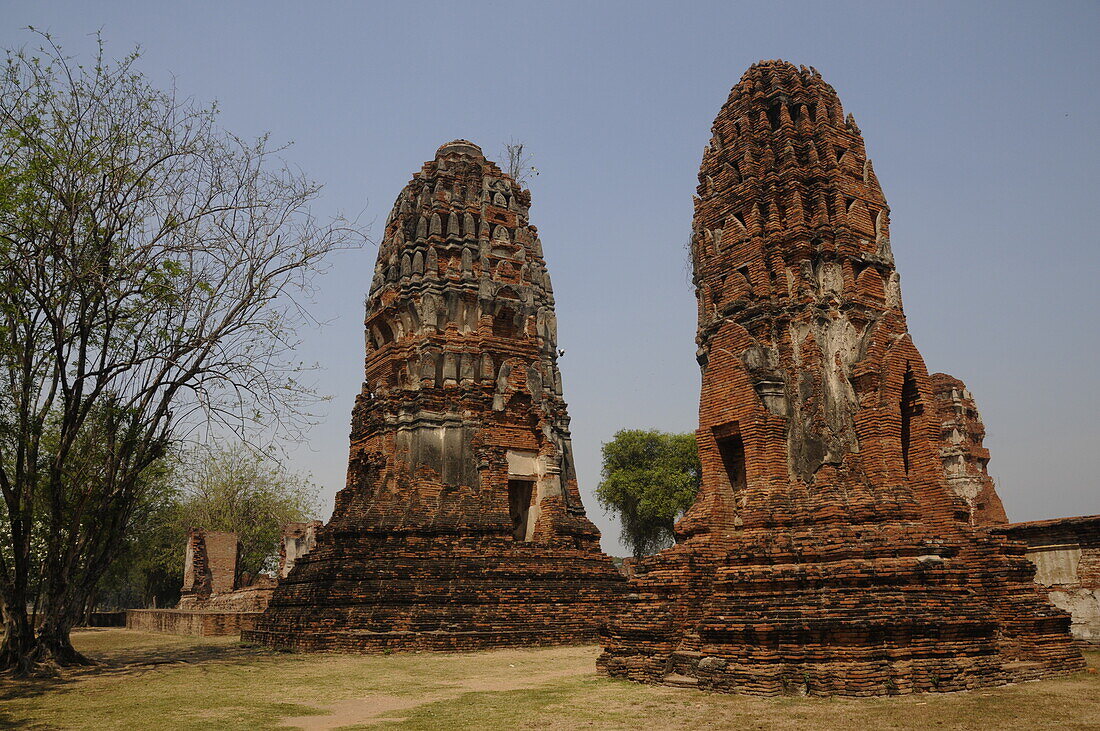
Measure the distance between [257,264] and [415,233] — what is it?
6155 mm

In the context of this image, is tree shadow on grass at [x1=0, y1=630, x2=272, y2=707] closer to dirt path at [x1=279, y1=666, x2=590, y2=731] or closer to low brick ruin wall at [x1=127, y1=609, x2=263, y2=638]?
low brick ruin wall at [x1=127, y1=609, x2=263, y2=638]

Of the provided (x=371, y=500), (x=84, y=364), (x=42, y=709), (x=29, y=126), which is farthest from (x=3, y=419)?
(x=371, y=500)

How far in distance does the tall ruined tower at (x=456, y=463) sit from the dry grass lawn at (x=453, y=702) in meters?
2.21

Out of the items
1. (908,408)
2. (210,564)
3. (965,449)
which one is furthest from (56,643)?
(965,449)

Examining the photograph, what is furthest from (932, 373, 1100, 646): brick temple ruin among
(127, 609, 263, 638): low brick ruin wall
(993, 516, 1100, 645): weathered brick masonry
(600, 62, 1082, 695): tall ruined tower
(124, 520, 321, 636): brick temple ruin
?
(124, 520, 321, 636): brick temple ruin

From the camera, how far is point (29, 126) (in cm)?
1338

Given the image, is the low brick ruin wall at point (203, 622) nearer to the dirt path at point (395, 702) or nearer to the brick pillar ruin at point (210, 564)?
the brick pillar ruin at point (210, 564)

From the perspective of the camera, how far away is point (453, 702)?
960 cm

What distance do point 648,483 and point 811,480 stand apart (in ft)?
107

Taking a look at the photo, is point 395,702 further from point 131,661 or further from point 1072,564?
point 1072,564

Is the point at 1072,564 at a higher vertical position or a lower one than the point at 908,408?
lower

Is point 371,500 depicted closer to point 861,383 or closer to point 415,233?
point 415,233

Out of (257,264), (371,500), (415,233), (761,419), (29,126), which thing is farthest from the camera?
(415,233)

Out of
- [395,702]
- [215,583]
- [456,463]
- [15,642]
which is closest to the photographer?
[395,702]
